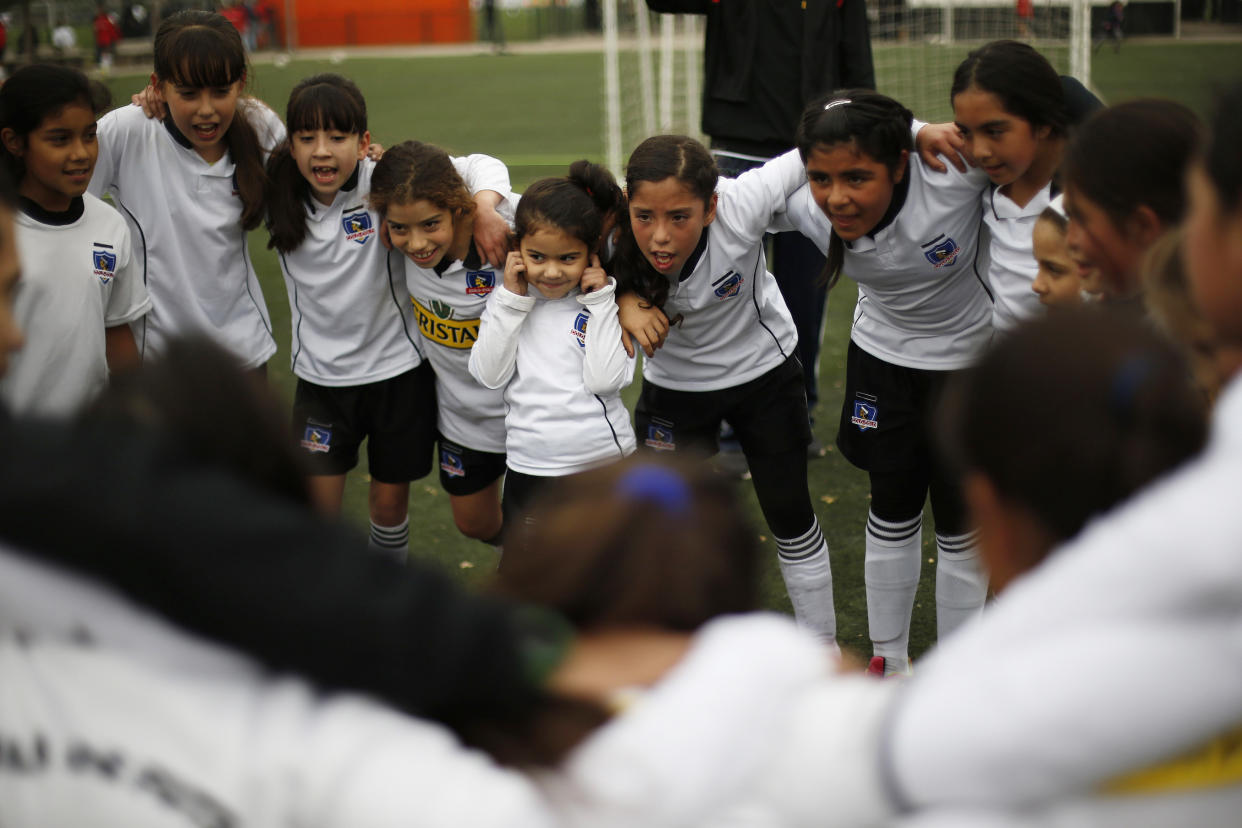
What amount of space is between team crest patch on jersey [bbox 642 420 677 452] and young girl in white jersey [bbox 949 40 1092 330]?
0.94 m

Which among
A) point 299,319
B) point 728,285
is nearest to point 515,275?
point 728,285

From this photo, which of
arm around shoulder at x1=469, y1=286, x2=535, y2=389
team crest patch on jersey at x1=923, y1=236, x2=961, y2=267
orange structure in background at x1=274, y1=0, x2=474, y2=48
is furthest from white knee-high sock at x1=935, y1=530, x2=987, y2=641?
orange structure in background at x1=274, y1=0, x2=474, y2=48

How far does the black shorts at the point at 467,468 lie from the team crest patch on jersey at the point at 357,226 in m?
0.62

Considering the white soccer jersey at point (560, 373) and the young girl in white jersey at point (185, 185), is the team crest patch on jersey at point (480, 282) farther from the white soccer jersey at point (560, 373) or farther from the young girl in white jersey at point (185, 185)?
the young girl in white jersey at point (185, 185)

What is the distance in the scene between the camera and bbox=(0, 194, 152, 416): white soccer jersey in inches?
97.4

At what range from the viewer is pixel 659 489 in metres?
1.16

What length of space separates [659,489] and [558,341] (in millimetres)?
1789

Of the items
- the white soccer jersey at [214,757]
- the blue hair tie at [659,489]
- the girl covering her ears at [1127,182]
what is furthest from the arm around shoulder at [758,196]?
the white soccer jersey at [214,757]

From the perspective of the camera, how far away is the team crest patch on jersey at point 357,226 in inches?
124

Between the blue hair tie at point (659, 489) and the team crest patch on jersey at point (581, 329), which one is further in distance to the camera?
the team crest patch on jersey at point (581, 329)

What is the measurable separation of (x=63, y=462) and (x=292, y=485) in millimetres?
247

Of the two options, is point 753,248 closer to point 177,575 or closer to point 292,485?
point 292,485

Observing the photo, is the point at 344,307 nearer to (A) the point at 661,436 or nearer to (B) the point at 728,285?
(A) the point at 661,436

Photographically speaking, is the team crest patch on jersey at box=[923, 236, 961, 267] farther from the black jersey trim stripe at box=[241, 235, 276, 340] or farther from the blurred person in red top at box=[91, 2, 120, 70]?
the blurred person in red top at box=[91, 2, 120, 70]
